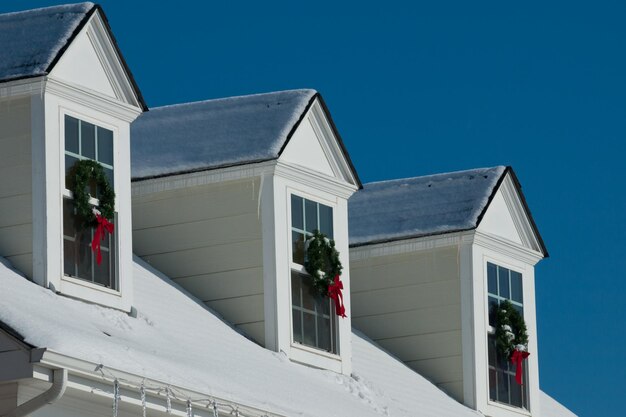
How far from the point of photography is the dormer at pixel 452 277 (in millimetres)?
19719

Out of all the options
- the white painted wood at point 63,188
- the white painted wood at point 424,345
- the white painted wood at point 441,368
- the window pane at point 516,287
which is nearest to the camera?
the white painted wood at point 63,188

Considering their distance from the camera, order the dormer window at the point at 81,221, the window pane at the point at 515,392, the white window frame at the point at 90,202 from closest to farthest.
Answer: the white window frame at the point at 90,202 < the dormer window at the point at 81,221 < the window pane at the point at 515,392

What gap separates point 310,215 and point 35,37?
11.7 feet

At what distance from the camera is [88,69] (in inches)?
591

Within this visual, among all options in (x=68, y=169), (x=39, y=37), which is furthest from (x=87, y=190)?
(x=39, y=37)

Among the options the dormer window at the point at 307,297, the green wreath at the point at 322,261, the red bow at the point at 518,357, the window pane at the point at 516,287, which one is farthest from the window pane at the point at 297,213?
the window pane at the point at 516,287

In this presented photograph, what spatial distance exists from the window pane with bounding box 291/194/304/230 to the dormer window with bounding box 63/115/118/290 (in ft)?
8.23

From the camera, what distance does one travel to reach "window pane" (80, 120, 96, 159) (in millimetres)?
14812

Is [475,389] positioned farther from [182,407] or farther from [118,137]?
[182,407]

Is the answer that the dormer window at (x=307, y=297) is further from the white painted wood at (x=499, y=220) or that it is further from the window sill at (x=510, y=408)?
the white painted wood at (x=499, y=220)

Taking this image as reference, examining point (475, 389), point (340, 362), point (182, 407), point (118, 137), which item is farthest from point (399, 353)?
point (182, 407)

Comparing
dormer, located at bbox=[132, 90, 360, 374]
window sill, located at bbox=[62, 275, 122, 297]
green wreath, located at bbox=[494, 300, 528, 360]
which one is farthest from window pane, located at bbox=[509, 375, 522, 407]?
window sill, located at bbox=[62, 275, 122, 297]

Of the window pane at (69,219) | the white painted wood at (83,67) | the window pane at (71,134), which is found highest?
the white painted wood at (83,67)

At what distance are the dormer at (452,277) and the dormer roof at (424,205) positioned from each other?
0.01 m
